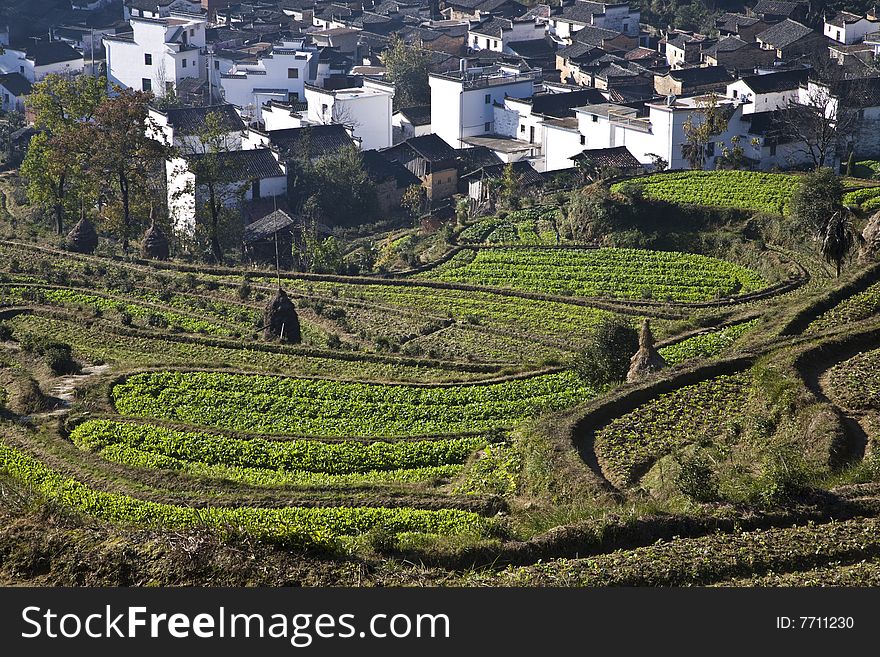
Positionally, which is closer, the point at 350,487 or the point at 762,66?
the point at 350,487

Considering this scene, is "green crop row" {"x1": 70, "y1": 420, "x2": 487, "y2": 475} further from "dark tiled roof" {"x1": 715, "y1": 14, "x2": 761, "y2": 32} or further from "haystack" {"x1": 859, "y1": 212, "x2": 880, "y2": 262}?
"dark tiled roof" {"x1": 715, "y1": 14, "x2": 761, "y2": 32}

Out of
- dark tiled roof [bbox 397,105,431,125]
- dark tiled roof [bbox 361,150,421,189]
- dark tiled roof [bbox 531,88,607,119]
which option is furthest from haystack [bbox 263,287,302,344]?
dark tiled roof [bbox 397,105,431,125]

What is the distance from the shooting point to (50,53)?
72688mm

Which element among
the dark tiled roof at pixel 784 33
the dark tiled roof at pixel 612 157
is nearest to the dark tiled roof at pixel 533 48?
the dark tiled roof at pixel 784 33

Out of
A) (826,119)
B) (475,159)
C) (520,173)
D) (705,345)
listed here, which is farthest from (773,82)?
(705,345)

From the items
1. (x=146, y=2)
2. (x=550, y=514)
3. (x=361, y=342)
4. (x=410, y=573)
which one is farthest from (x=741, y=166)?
(x=146, y=2)

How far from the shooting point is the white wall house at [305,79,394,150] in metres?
58.4

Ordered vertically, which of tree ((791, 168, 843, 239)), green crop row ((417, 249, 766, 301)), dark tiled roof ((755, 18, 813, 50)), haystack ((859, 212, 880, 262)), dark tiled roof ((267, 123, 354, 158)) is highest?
dark tiled roof ((755, 18, 813, 50))

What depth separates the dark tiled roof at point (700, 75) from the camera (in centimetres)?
6003

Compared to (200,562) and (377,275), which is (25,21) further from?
(200,562)

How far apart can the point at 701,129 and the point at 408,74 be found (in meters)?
24.1

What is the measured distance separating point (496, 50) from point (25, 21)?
3497 centimetres

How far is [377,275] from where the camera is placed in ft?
125

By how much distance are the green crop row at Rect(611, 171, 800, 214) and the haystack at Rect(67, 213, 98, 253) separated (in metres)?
19.2
